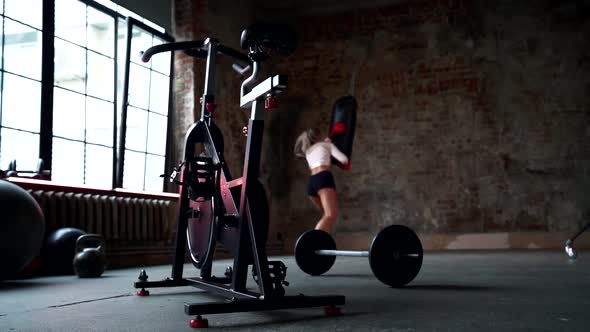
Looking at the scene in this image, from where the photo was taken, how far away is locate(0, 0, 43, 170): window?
5688 mm

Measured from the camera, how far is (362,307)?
2.50 meters

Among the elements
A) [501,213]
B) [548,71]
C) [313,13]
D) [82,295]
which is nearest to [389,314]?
[82,295]

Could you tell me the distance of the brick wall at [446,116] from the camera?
9.07 meters

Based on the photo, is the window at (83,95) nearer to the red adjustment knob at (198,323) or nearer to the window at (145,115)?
the window at (145,115)

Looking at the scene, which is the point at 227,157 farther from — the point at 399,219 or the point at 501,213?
the point at 501,213

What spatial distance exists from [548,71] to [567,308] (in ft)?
25.7

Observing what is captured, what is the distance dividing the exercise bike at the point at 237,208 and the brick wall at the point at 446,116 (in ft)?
17.9

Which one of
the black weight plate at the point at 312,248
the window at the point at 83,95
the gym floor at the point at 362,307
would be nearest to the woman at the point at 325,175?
the black weight plate at the point at 312,248

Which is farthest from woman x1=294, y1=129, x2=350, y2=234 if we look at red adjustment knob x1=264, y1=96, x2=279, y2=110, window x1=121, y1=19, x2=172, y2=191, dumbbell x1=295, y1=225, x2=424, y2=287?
red adjustment knob x1=264, y1=96, x2=279, y2=110

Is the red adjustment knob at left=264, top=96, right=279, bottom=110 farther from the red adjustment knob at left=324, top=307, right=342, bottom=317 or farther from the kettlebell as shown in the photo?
the kettlebell

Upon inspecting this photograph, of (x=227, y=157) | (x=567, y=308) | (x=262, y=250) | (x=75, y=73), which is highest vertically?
(x=75, y=73)

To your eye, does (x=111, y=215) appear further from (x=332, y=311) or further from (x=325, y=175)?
(x=332, y=311)

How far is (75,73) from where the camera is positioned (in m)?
6.66

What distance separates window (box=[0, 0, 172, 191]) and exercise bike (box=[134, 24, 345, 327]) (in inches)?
131
